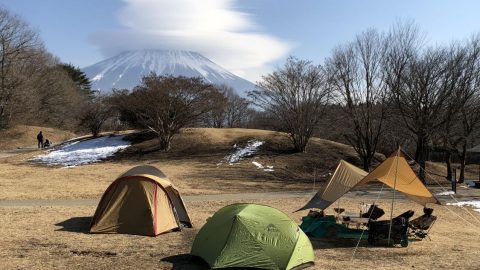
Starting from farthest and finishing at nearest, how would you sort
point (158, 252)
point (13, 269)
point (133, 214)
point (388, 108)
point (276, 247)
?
point (388, 108)
point (133, 214)
point (158, 252)
point (276, 247)
point (13, 269)

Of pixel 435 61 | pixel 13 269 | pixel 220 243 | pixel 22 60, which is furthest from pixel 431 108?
pixel 22 60

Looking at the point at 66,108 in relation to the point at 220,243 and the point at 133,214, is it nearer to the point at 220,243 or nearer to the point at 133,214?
the point at 133,214

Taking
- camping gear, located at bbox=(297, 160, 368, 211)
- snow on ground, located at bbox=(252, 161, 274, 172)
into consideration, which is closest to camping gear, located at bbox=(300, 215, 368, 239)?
camping gear, located at bbox=(297, 160, 368, 211)

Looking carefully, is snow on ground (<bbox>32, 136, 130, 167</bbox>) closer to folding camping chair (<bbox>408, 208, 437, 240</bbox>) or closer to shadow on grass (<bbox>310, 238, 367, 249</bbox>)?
shadow on grass (<bbox>310, 238, 367, 249</bbox>)

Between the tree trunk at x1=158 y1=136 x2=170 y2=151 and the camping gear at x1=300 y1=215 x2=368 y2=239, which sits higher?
the tree trunk at x1=158 y1=136 x2=170 y2=151

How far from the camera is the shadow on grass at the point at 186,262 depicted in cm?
934

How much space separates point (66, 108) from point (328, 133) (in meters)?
36.4

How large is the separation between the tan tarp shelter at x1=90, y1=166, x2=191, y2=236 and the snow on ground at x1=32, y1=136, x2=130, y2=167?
21.8 m

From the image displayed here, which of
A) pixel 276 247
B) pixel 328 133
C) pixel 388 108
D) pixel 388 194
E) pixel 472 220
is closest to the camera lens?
pixel 276 247

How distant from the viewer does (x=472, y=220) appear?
16969 mm

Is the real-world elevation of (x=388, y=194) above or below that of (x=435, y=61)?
below

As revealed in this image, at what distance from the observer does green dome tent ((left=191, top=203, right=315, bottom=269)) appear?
898 cm

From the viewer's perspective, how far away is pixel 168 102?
36375 mm

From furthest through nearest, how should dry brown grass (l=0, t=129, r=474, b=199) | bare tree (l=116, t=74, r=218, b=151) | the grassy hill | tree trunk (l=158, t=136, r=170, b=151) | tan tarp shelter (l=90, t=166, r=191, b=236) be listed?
the grassy hill
tree trunk (l=158, t=136, r=170, b=151)
bare tree (l=116, t=74, r=218, b=151)
dry brown grass (l=0, t=129, r=474, b=199)
tan tarp shelter (l=90, t=166, r=191, b=236)
